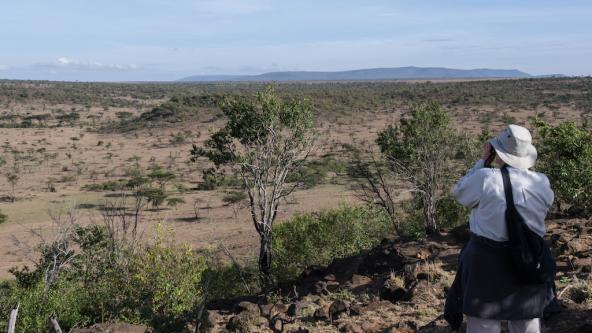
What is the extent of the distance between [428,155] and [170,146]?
42.6m

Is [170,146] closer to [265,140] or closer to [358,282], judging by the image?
[265,140]

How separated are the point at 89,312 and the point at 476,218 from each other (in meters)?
9.57

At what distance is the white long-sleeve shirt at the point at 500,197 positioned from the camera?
3193 millimetres

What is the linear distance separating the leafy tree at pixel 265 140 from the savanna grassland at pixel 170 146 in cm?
101

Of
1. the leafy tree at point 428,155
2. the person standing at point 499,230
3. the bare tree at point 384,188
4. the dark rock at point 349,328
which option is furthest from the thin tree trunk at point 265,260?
the person standing at point 499,230

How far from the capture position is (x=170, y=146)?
5603 cm

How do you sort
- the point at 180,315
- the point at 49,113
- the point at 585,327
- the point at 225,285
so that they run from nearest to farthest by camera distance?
the point at 585,327
the point at 180,315
the point at 225,285
the point at 49,113

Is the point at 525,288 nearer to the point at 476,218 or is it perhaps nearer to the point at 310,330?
the point at 476,218

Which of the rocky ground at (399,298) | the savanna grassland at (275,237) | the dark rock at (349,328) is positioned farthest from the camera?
the savanna grassland at (275,237)

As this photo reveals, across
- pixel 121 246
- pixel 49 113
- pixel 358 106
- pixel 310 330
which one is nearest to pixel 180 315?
pixel 310 330

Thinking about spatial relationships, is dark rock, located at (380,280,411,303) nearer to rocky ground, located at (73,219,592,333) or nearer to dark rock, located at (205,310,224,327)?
rocky ground, located at (73,219,592,333)

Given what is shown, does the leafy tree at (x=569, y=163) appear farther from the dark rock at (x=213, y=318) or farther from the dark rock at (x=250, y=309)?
the dark rock at (x=213, y=318)

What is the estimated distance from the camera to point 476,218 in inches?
131

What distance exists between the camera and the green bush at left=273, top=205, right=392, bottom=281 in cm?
1602
